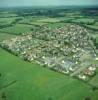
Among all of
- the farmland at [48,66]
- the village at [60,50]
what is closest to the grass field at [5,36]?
the farmland at [48,66]

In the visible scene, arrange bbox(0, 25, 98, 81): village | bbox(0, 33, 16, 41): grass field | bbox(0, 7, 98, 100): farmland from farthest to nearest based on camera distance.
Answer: bbox(0, 33, 16, 41): grass field, bbox(0, 25, 98, 81): village, bbox(0, 7, 98, 100): farmland

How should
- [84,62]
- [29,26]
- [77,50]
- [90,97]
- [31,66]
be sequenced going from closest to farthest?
[90,97]
[31,66]
[84,62]
[77,50]
[29,26]

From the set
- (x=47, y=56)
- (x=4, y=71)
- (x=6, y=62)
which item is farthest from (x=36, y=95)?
(x=47, y=56)

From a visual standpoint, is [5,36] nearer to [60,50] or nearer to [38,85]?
[60,50]

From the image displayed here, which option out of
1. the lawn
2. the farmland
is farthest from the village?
the lawn

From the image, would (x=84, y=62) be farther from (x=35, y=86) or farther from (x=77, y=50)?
(x=35, y=86)

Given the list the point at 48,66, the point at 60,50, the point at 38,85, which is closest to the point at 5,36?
the point at 60,50

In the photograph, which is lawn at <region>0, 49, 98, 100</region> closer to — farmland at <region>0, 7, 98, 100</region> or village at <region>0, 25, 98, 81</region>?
farmland at <region>0, 7, 98, 100</region>
